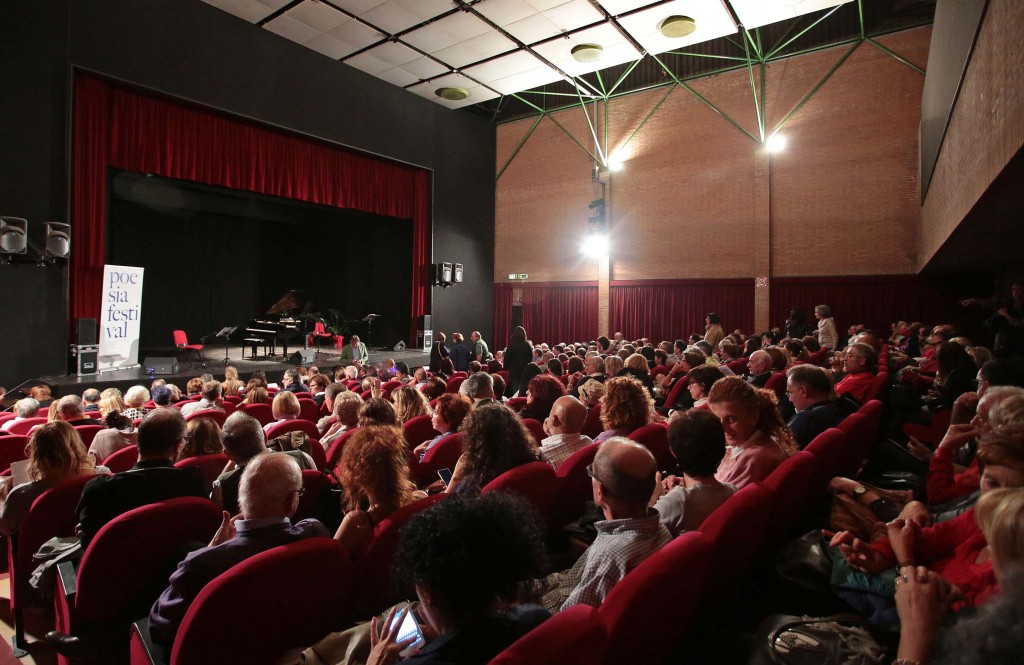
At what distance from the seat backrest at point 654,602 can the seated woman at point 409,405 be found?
2.86 meters

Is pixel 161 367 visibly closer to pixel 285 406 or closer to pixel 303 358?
pixel 303 358

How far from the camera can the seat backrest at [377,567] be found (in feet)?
6.08

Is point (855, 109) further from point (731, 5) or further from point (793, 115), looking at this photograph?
point (731, 5)

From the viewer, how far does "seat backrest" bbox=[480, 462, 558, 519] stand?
2.24 meters

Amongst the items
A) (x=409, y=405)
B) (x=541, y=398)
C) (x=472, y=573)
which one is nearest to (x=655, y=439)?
(x=541, y=398)

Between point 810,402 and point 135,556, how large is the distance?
3.25 m

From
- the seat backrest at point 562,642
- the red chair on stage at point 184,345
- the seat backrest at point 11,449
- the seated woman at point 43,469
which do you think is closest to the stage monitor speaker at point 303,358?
the red chair on stage at point 184,345

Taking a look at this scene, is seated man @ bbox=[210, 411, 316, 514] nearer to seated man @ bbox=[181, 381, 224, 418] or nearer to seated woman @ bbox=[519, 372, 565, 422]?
seated woman @ bbox=[519, 372, 565, 422]

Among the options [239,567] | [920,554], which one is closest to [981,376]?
[920,554]

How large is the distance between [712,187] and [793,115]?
1990 mm

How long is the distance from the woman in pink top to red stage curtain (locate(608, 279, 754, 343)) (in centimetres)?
1014

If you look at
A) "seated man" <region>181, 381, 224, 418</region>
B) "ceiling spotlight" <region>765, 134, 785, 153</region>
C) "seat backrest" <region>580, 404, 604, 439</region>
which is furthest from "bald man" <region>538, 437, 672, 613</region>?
"ceiling spotlight" <region>765, 134, 785, 153</region>

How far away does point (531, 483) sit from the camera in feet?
7.63

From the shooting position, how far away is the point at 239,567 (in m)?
1.47
